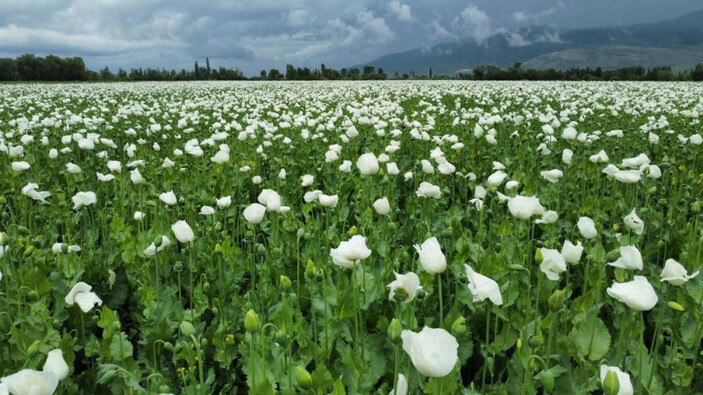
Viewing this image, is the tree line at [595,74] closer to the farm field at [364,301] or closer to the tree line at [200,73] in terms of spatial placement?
the tree line at [200,73]

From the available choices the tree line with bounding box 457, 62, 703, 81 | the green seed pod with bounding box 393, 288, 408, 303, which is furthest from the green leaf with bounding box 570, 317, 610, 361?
the tree line with bounding box 457, 62, 703, 81

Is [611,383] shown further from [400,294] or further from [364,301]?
[364,301]

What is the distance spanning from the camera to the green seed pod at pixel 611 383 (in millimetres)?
1796

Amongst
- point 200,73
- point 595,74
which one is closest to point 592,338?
point 595,74

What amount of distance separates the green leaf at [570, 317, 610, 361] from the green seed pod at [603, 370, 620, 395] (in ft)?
2.97

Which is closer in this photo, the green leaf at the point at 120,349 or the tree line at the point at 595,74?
the green leaf at the point at 120,349

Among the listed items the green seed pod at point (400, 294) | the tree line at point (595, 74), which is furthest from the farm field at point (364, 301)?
the tree line at point (595, 74)

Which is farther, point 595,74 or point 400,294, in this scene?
point 595,74

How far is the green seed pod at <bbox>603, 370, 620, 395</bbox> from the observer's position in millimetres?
1796

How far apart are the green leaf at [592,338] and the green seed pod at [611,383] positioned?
0.91 metres

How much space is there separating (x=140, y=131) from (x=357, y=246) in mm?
10191

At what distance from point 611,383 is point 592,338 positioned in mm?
945

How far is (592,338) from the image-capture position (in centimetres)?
268

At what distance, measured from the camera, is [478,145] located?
9359 mm
